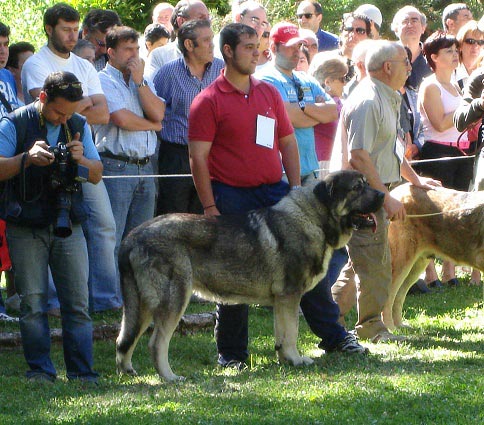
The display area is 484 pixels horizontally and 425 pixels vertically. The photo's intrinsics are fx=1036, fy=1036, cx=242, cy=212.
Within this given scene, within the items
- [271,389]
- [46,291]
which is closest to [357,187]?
[271,389]

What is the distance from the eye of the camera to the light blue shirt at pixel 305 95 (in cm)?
988

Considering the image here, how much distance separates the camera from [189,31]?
10.2 metres

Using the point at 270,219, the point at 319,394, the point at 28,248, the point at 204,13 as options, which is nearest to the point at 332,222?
the point at 270,219

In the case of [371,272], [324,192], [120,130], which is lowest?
[371,272]

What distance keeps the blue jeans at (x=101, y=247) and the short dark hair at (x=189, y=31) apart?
1713 mm

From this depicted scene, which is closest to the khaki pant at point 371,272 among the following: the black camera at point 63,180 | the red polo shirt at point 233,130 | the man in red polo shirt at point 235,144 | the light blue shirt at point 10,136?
the man in red polo shirt at point 235,144

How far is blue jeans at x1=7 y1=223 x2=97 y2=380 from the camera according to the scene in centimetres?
741

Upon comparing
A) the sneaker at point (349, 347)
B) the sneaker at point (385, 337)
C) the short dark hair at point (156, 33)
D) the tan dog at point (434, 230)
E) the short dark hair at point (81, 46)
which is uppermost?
the short dark hair at point (156, 33)

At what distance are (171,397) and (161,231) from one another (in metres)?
1.36

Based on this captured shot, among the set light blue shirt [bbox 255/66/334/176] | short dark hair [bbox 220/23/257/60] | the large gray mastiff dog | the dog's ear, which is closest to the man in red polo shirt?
short dark hair [bbox 220/23/257/60]

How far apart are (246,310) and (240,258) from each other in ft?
2.25

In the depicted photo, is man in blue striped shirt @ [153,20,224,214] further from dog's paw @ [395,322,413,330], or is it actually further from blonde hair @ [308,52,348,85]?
dog's paw @ [395,322,413,330]

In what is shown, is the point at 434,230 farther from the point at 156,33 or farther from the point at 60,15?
the point at 156,33

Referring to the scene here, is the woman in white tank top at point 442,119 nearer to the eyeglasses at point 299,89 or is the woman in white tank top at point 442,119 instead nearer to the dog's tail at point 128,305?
the eyeglasses at point 299,89
